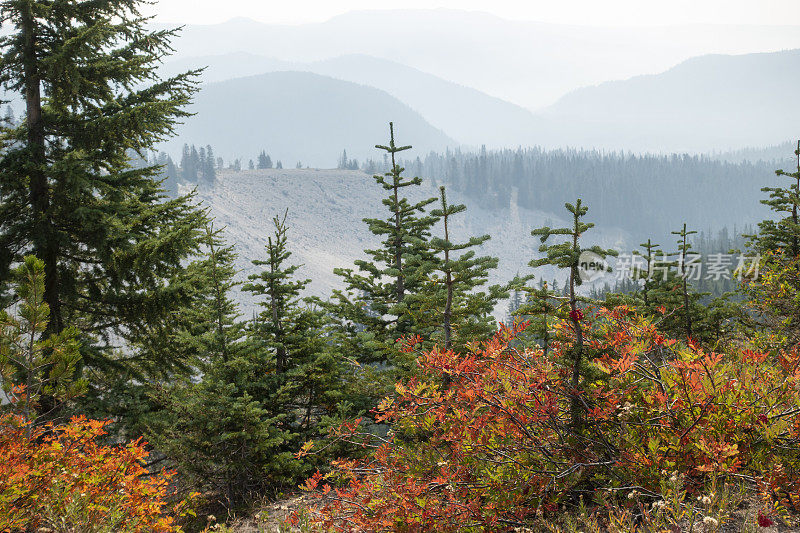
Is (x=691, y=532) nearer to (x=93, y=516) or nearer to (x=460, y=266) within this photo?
(x=460, y=266)

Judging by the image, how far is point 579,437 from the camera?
4.02 m

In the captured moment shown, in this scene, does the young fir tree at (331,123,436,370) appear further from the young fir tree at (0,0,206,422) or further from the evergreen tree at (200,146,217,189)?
the evergreen tree at (200,146,217,189)

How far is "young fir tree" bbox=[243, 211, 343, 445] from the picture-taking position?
352 inches

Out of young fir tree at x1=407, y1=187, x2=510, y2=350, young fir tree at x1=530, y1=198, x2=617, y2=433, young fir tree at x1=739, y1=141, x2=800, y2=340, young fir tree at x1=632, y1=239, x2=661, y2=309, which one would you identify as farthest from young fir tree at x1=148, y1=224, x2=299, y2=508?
young fir tree at x1=632, y1=239, x2=661, y2=309

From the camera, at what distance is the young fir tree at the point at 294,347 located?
893cm

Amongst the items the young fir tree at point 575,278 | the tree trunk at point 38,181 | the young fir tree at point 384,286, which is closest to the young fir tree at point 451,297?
the young fir tree at point 575,278

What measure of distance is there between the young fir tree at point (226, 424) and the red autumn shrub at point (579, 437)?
12.2ft

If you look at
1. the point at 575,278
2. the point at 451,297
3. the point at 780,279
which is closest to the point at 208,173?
the point at 780,279

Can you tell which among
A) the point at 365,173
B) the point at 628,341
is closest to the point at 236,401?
the point at 628,341

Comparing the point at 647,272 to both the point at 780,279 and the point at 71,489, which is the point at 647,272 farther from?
the point at 71,489

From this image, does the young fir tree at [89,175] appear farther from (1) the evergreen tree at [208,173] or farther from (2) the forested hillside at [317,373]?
(1) the evergreen tree at [208,173]

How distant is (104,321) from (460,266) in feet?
24.5

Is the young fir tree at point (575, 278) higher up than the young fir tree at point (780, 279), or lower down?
higher up

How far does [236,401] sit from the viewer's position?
782 centimetres
